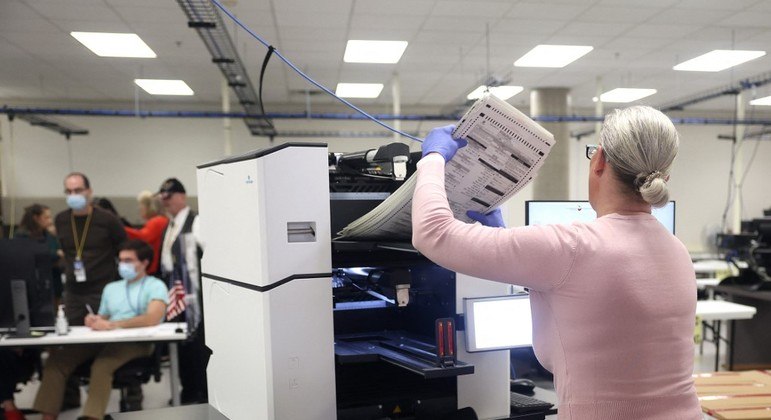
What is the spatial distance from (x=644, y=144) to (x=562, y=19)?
4.13 meters

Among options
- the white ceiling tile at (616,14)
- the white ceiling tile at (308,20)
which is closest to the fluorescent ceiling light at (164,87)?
the white ceiling tile at (308,20)

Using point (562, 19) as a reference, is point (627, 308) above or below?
below

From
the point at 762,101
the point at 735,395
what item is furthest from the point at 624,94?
the point at 735,395

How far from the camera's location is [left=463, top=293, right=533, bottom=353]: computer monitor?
1388 millimetres

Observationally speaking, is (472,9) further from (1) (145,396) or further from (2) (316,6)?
(1) (145,396)

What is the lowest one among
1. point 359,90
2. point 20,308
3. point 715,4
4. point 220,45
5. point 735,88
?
point 20,308

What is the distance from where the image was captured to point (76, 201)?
11.5 feet

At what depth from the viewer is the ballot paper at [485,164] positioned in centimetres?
104

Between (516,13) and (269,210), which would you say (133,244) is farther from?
(516,13)

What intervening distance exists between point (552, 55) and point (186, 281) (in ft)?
14.7

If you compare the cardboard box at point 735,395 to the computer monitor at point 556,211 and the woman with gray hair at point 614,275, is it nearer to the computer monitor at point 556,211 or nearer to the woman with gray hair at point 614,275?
the computer monitor at point 556,211

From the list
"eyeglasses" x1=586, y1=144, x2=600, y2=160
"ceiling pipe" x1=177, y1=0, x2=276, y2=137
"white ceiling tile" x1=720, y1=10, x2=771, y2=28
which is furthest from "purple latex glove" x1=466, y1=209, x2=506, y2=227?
"white ceiling tile" x1=720, y1=10, x2=771, y2=28

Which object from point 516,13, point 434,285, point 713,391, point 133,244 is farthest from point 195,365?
point 516,13

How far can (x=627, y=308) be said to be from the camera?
0.90 m
